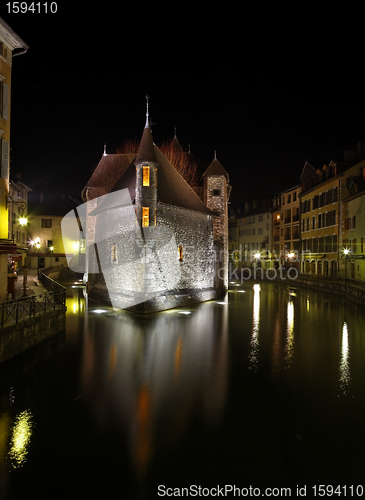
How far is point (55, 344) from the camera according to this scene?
45.1 ft

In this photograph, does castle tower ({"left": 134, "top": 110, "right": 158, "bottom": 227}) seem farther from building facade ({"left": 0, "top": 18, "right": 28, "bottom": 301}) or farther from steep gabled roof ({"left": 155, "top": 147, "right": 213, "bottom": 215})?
building facade ({"left": 0, "top": 18, "right": 28, "bottom": 301})

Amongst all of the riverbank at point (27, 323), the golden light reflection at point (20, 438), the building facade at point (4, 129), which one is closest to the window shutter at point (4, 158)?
the building facade at point (4, 129)

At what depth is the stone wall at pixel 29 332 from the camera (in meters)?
11.2

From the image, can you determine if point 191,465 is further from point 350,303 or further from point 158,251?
point 350,303

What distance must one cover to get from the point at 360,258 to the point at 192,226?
1457cm

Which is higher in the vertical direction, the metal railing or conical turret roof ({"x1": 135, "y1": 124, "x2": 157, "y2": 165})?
conical turret roof ({"x1": 135, "y1": 124, "x2": 157, "y2": 165})

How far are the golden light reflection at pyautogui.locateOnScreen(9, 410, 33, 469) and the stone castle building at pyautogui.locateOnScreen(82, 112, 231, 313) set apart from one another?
12.5 meters

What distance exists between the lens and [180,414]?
8195mm

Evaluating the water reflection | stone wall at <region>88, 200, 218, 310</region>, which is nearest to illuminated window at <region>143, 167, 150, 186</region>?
stone wall at <region>88, 200, 218, 310</region>

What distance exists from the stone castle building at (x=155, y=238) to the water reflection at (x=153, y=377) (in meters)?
4.06

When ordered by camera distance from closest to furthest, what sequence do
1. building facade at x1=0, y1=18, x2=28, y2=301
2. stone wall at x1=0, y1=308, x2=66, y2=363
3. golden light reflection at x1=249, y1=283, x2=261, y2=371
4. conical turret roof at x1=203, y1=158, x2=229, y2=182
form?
stone wall at x1=0, y1=308, x2=66, y2=363 → golden light reflection at x1=249, y1=283, x2=261, y2=371 → building facade at x1=0, y1=18, x2=28, y2=301 → conical turret roof at x1=203, y1=158, x2=229, y2=182

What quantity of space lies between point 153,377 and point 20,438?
414cm

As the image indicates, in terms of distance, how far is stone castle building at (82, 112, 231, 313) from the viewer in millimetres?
20719

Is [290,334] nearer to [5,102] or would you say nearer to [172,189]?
[172,189]
